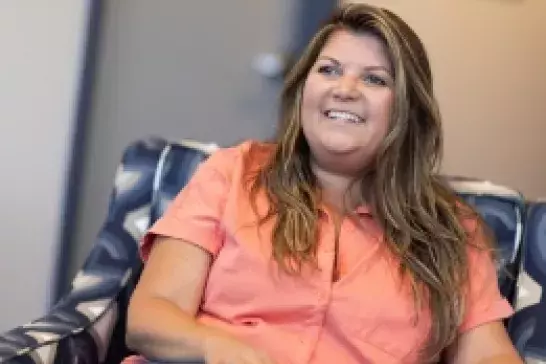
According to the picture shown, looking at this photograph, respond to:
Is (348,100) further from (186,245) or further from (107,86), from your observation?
(107,86)

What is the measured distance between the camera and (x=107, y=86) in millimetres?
1942

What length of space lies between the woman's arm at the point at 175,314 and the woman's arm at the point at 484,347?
37 cm

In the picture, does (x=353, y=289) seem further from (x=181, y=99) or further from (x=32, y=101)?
(x=32, y=101)

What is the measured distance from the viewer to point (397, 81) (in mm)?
1368

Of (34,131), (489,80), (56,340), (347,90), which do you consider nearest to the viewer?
(56,340)

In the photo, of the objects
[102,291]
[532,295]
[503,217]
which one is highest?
[503,217]

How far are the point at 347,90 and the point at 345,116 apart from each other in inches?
1.7

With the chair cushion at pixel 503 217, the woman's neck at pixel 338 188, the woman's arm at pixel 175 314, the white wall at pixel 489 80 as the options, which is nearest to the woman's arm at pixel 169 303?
the woman's arm at pixel 175 314

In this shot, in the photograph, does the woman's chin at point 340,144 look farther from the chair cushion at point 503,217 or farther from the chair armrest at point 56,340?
the chair armrest at point 56,340

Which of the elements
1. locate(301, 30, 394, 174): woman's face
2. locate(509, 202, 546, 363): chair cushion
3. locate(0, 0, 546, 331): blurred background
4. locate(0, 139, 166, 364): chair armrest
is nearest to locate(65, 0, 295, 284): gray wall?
locate(0, 0, 546, 331): blurred background

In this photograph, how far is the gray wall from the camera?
194cm

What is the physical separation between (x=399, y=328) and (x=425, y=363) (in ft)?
0.34

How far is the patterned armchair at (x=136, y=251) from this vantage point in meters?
1.40

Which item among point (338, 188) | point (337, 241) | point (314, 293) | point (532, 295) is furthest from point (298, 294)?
point (532, 295)
